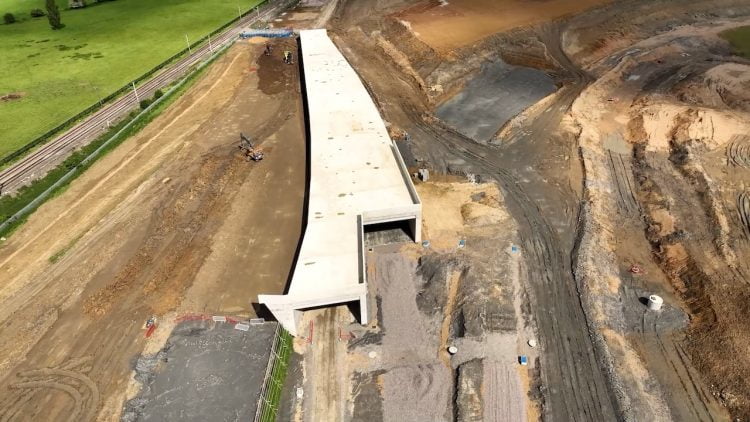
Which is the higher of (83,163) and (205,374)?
(83,163)

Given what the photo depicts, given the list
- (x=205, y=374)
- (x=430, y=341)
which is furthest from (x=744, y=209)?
(x=205, y=374)

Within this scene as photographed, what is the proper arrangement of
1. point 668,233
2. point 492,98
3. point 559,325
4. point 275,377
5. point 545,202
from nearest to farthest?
point 275,377 → point 559,325 → point 668,233 → point 545,202 → point 492,98

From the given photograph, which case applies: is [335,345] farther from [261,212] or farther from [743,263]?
[743,263]

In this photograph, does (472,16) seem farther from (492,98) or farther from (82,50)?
(82,50)

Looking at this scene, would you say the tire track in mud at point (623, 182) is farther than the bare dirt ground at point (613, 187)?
Yes

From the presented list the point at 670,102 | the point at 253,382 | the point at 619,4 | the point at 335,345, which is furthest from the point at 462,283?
the point at 619,4

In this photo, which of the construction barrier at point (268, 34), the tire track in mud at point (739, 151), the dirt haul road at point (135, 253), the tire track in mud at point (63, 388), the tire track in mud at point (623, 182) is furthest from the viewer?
the construction barrier at point (268, 34)

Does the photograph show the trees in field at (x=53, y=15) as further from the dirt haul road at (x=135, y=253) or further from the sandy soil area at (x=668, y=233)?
the sandy soil area at (x=668, y=233)

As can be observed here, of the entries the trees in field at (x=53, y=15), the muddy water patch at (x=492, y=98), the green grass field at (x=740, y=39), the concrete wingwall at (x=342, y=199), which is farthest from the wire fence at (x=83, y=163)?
the green grass field at (x=740, y=39)
